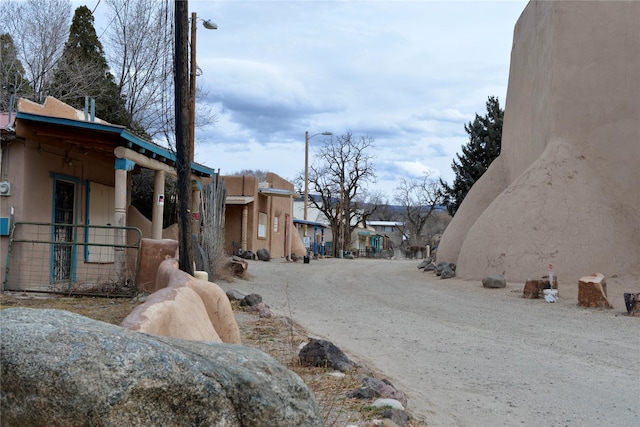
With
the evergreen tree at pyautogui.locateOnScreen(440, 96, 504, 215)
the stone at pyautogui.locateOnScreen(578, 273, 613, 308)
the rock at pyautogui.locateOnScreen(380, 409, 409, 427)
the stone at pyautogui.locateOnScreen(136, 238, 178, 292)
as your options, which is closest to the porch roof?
the stone at pyautogui.locateOnScreen(136, 238, 178, 292)

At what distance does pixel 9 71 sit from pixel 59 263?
15.3m

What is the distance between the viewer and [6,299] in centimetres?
982

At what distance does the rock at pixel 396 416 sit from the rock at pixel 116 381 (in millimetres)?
2271

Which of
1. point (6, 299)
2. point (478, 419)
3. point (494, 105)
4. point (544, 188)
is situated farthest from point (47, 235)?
point (494, 105)

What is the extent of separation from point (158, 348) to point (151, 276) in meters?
9.28

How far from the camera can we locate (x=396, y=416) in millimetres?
4742

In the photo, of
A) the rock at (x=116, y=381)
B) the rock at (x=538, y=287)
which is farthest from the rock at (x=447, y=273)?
the rock at (x=116, y=381)

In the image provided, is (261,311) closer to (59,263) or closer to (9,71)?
(59,263)

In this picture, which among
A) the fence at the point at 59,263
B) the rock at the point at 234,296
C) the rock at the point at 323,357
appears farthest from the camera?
the rock at the point at 234,296

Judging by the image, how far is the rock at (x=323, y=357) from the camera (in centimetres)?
631

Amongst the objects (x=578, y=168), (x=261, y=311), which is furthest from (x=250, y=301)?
(x=578, y=168)

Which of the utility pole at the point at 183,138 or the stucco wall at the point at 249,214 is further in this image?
the stucco wall at the point at 249,214

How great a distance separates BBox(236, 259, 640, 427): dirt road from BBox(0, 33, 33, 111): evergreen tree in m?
13.8

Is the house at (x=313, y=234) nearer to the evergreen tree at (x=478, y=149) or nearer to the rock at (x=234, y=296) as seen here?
the evergreen tree at (x=478, y=149)
